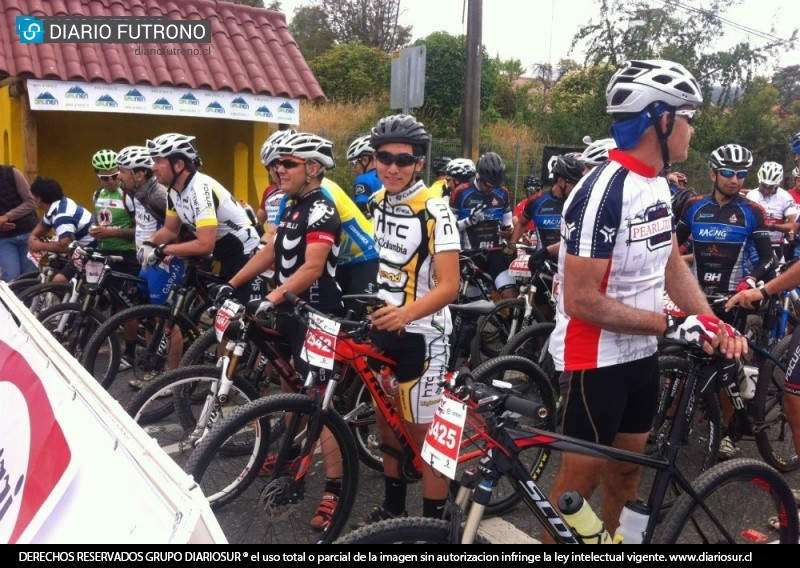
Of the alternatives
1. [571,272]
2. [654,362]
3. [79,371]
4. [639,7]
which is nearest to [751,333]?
[654,362]

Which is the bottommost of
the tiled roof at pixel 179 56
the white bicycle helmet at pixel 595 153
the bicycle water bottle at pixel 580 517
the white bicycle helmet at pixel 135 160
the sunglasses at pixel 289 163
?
the bicycle water bottle at pixel 580 517

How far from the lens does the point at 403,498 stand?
152 inches

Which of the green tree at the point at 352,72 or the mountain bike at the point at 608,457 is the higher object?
the green tree at the point at 352,72

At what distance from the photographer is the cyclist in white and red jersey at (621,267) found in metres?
2.76

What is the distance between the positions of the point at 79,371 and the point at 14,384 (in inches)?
20.4

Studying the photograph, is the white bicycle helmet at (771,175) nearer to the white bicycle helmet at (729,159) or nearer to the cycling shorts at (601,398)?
the white bicycle helmet at (729,159)

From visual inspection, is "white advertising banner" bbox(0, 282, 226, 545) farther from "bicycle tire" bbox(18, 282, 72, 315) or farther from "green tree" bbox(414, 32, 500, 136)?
"green tree" bbox(414, 32, 500, 136)

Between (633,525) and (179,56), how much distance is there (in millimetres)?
9846

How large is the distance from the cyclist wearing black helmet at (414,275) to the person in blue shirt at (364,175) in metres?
3.90

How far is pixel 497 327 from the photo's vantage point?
6703mm

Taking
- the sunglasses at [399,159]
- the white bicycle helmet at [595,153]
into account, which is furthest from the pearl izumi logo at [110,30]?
the sunglasses at [399,159]

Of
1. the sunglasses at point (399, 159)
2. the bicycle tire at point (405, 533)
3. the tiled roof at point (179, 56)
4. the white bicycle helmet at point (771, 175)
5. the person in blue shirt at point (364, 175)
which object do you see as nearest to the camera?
the bicycle tire at point (405, 533)

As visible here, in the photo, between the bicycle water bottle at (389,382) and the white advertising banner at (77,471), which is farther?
the bicycle water bottle at (389,382)

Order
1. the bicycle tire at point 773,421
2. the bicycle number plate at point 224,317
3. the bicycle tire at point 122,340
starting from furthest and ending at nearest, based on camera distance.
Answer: the bicycle tire at point 122,340, the bicycle tire at point 773,421, the bicycle number plate at point 224,317
